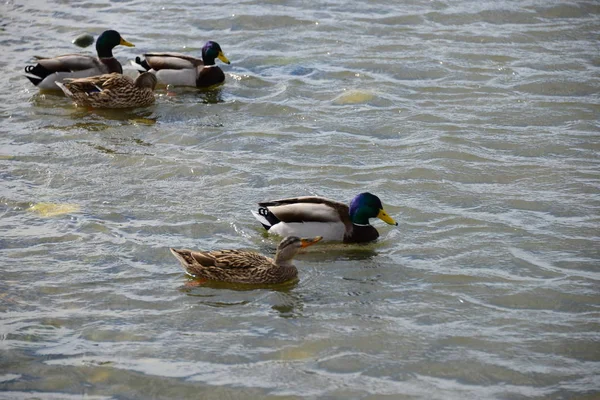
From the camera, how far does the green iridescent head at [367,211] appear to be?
9.10 meters

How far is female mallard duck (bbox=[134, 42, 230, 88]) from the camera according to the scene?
13414 mm

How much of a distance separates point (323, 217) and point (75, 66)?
5.66 meters

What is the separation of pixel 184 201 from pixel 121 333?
2.59m

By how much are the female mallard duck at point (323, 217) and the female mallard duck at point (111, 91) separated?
4111mm

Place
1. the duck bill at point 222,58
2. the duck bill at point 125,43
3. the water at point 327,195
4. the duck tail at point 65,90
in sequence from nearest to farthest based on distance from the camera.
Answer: the water at point 327,195 < the duck tail at point 65,90 < the duck bill at point 222,58 < the duck bill at point 125,43

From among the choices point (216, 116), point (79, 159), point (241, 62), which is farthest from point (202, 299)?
point (241, 62)

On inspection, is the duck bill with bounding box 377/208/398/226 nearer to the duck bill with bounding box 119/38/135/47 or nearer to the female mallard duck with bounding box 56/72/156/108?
the female mallard duck with bounding box 56/72/156/108

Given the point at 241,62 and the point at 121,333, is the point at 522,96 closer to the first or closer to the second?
the point at 241,62

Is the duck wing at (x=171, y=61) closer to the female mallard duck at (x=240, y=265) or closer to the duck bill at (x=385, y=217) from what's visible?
the duck bill at (x=385, y=217)

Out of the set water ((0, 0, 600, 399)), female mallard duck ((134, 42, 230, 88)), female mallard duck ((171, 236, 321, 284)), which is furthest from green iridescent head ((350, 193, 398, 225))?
female mallard duck ((134, 42, 230, 88))

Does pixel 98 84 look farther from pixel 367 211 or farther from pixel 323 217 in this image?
pixel 367 211

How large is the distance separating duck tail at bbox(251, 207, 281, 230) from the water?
0.65 ft

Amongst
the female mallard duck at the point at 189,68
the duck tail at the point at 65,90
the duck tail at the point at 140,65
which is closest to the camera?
the duck tail at the point at 65,90

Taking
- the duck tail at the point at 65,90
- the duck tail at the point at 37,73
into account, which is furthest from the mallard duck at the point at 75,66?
the duck tail at the point at 65,90
